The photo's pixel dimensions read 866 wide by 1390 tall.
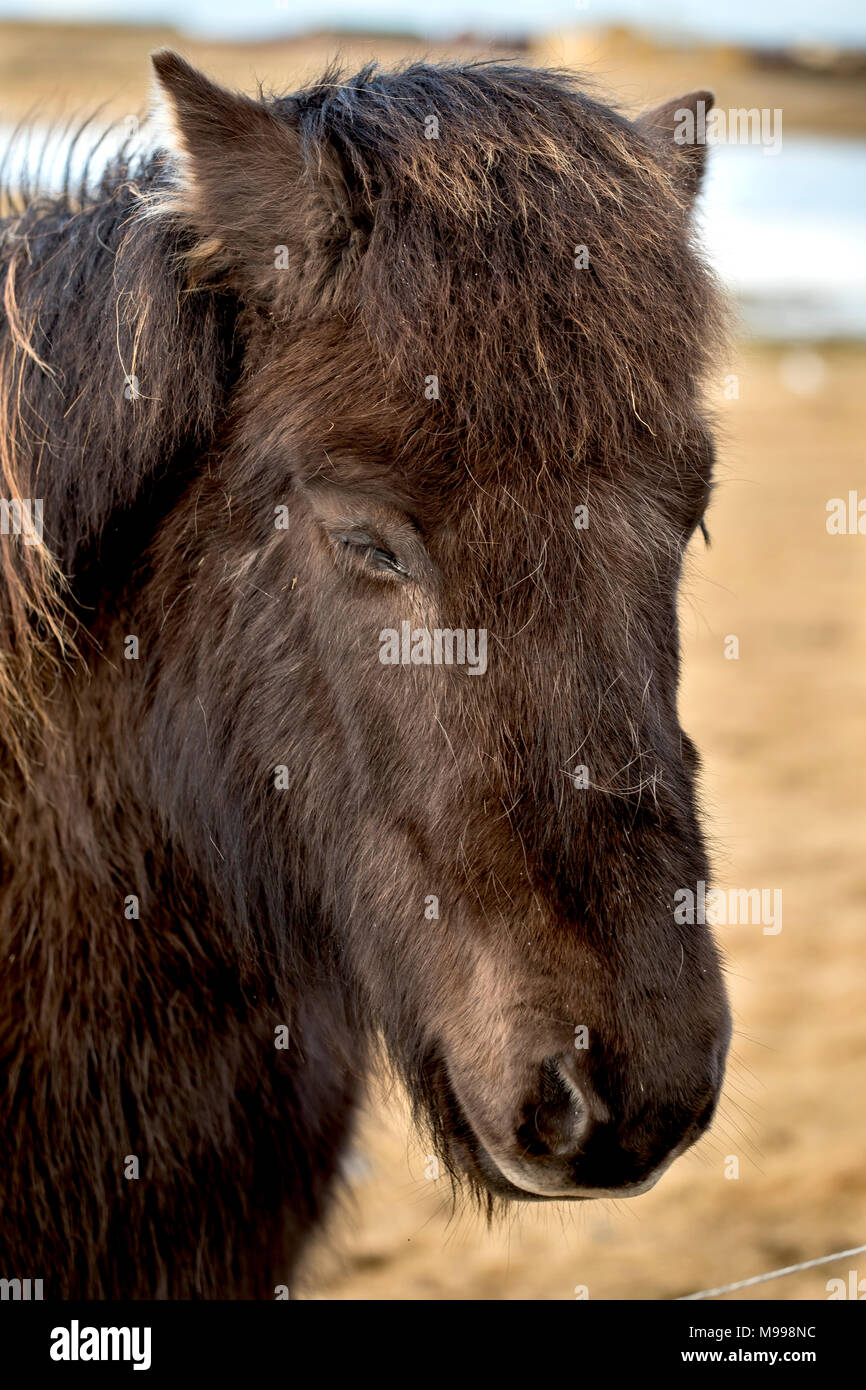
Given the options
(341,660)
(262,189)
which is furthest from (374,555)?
(262,189)

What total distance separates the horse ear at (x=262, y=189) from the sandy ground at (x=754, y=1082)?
99cm

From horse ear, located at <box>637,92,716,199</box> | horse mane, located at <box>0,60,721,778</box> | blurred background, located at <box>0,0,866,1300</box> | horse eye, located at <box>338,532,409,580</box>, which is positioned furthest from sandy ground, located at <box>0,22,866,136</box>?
horse eye, located at <box>338,532,409,580</box>

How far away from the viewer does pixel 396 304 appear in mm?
2068

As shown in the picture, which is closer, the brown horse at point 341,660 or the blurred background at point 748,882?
the brown horse at point 341,660

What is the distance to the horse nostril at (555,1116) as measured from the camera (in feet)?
6.19

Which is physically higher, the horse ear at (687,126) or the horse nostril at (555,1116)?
the horse ear at (687,126)

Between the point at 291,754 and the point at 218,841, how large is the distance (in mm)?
272

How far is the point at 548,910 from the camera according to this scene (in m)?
1.95

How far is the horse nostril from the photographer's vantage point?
189 centimetres

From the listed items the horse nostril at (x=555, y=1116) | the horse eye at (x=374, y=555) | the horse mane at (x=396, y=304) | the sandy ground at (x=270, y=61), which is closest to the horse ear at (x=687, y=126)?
the horse mane at (x=396, y=304)

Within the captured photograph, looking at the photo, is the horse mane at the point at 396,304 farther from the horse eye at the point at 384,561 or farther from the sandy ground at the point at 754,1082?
the sandy ground at the point at 754,1082

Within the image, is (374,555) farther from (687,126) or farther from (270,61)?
(270,61)
